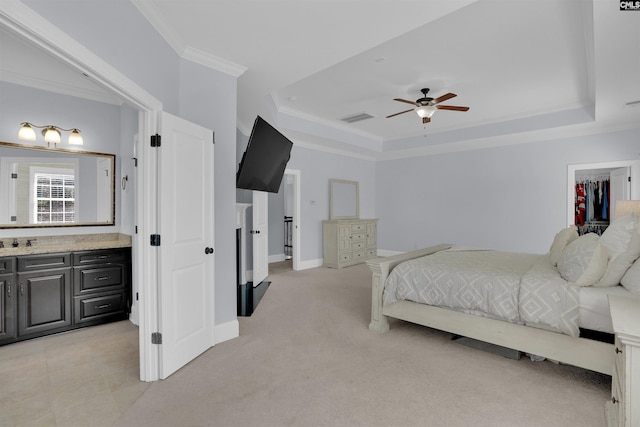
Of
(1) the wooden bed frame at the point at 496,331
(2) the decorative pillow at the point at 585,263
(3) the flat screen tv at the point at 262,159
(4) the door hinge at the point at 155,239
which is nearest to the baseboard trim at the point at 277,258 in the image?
(3) the flat screen tv at the point at 262,159

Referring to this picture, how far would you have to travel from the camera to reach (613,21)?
2178mm

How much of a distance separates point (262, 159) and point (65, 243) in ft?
7.64

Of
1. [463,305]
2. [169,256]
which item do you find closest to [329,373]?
→ [463,305]

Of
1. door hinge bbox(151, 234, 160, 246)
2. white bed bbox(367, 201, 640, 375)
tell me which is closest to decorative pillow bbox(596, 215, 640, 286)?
white bed bbox(367, 201, 640, 375)

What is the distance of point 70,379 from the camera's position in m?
2.19

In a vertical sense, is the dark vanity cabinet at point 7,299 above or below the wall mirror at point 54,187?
below

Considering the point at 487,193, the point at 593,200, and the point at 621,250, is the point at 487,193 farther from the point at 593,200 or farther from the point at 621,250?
the point at 621,250

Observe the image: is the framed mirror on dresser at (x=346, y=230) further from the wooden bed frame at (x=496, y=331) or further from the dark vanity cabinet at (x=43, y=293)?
the dark vanity cabinet at (x=43, y=293)

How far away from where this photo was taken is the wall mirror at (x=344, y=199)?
21.6 feet

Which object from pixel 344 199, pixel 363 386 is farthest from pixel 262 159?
pixel 344 199

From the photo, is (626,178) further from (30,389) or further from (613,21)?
(30,389)

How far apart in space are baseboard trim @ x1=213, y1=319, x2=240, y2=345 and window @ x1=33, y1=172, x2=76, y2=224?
216 cm

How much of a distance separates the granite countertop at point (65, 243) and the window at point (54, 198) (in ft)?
0.63

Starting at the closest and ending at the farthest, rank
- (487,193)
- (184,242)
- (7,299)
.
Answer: (184,242) < (7,299) < (487,193)
